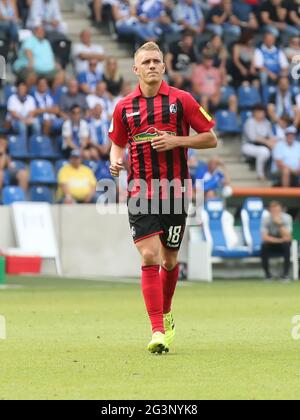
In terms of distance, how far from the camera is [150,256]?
33.3ft

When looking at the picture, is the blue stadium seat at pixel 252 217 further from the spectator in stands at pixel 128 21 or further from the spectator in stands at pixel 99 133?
the spectator in stands at pixel 128 21

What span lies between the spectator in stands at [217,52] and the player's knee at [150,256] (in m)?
18.0

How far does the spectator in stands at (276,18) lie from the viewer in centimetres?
2991

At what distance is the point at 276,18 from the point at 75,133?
26.8ft

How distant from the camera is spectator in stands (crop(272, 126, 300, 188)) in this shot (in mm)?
25547

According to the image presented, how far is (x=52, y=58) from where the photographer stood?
83.9ft

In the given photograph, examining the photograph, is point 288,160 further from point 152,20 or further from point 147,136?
point 147,136

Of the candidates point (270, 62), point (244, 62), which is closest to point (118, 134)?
point (244, 62)

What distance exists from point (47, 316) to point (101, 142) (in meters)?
10.6

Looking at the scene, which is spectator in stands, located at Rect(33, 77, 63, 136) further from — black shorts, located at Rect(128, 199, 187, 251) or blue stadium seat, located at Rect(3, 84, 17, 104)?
black shorts, located at Rect(128, 199, 187, 251)

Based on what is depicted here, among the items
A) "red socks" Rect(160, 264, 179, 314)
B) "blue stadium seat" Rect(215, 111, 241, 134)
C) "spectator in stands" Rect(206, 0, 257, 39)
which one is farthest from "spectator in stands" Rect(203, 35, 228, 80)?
"red socks" Rect(160, 264, 179, 314)

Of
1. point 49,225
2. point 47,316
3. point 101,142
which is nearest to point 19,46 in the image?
point 101,142

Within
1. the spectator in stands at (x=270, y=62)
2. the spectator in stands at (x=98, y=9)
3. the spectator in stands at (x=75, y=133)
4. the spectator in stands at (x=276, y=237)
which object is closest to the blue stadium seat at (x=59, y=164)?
the spectator in stands at (x=75, y=133)

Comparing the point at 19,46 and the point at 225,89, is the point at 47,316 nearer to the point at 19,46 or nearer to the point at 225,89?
the point at 19,46
